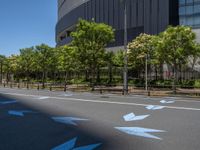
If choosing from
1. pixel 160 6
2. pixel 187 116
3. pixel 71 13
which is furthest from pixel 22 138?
pixel 71 13

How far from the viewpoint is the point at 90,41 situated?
33.0m

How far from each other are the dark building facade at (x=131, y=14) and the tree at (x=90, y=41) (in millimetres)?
21760

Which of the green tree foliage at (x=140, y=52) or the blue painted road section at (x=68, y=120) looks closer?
the blue painted road section at (x=68, y=120)

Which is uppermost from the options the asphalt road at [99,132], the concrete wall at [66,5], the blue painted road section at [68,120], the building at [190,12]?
the concrete wall at [66,5]

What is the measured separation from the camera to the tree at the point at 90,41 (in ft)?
107

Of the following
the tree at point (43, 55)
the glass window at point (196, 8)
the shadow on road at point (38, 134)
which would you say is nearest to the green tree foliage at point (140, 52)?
the tree at point (43, 55)

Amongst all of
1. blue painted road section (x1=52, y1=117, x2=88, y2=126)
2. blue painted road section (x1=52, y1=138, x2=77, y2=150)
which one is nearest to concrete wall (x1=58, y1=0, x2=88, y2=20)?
blue painted road section (x1=52, y1=117, x2=88, y2=126)

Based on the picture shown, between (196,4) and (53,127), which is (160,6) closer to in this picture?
(196,4)

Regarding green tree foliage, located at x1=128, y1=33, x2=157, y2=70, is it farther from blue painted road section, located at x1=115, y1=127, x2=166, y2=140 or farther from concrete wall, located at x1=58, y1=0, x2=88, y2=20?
concrete wall, located at x1=58, y1=0, x2=88, y2=20

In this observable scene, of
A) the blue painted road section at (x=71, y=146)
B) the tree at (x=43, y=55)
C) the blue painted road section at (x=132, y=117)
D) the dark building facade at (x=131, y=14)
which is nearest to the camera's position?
the blue painted road section at (x=71, y=146)

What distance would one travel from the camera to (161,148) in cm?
714

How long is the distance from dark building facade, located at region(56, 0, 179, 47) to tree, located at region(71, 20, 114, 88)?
21.8 m

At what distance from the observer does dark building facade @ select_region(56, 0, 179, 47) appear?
55.0m

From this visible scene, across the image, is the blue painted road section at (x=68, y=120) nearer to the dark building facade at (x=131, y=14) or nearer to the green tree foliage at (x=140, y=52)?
the green tree foliage at (x=140, y=52)
